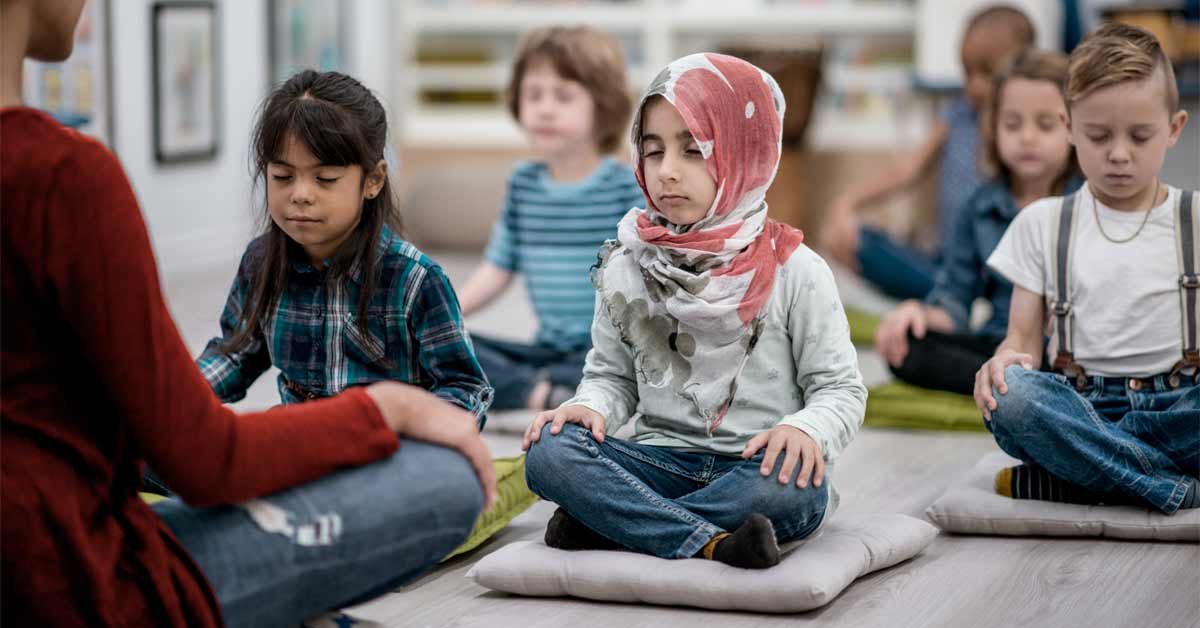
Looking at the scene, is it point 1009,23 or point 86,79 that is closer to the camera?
point 1009,23

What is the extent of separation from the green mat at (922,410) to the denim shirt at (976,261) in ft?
0.50

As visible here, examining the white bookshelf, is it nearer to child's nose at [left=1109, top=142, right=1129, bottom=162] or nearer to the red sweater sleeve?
child's nose at [left=1109, top=142, right=1129, bottom=162]

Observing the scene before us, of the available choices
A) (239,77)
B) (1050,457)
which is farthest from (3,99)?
(239,77)

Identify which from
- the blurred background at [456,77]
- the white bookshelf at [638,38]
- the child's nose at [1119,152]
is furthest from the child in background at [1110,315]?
the white bookshelf at [638,38]

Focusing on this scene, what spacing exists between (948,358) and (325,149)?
152 centimetres

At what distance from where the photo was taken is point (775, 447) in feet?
5.96

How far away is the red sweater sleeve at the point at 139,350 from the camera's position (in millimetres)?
1198

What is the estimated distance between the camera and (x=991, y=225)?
292 centimetres

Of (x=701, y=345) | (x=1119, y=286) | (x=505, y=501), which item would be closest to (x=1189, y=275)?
(x=1119, y=286)

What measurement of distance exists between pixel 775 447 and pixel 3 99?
96 cm

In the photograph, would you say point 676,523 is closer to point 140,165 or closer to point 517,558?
point 517,558

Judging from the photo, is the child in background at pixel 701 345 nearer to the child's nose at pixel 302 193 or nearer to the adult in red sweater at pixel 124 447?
the child's nose at pixel 302 193

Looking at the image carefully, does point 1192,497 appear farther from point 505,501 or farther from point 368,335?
point 368,335

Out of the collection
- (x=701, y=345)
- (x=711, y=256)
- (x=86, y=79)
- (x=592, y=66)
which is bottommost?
(x=701, y=345)
